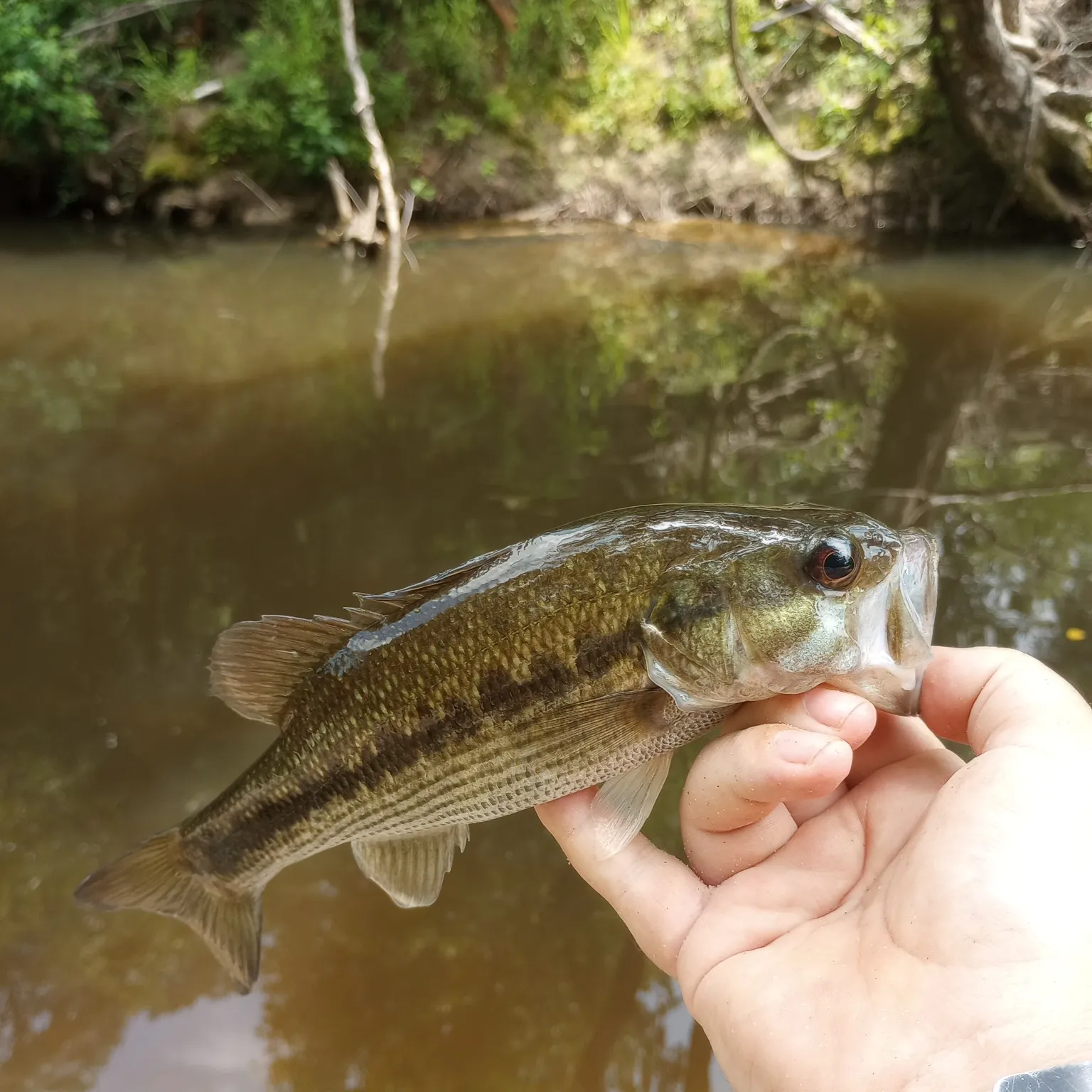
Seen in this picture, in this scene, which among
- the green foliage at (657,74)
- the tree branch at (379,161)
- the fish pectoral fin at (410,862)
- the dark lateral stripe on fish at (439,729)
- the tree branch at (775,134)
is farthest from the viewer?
the green foliage at (657,74)

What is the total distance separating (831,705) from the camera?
1.77 metres

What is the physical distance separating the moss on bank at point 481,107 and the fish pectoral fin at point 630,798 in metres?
14.6

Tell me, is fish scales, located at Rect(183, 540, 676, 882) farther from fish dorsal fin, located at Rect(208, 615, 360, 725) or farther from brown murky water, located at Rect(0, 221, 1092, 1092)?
brown murky water, located at Rect(0, 221, 1092, 1092)

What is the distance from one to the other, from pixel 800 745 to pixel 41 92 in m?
17.5

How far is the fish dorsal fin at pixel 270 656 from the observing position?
84.9 inches

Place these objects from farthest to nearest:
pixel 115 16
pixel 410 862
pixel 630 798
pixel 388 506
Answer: pixel 115 16 < pixel 388 506 < pixel 410 862 < pixel 630 798

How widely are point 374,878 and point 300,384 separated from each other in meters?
6.26

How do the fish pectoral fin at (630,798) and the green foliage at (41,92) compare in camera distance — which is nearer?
the fish pectoral fin at (630,798)

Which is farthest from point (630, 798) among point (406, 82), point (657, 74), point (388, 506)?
point (657, 74)

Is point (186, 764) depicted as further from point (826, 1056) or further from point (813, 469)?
point (813, 469)

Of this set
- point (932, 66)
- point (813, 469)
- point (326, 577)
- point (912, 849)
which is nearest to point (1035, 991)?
point (912, 849)

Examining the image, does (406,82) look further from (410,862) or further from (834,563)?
(834,563)

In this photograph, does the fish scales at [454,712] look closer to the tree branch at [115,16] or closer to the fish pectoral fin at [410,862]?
the fish pectoral fin at [410,862]

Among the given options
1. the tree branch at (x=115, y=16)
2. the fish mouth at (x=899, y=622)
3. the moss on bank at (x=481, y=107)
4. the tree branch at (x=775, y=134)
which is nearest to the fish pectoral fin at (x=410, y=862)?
the fish mouth at (x=899, y=622)
